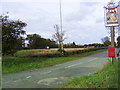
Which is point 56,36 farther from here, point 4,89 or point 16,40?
point 4,89

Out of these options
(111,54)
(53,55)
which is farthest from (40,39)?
(111,54)

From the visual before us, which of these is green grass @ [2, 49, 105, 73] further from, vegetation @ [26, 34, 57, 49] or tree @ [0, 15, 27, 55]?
vegetation @ [26, 34, 57, 49]

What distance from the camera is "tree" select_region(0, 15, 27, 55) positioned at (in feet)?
64.2

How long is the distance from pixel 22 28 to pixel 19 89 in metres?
15.3

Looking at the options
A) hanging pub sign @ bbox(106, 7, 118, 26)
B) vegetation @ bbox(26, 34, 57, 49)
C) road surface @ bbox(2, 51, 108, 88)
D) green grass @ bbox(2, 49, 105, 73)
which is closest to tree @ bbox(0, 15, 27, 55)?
green grass @ bbox(2, 49, 105, 73)

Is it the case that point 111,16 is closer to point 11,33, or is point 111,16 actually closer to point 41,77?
point 41,77

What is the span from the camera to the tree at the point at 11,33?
19578 mm

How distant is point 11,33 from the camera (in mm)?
20141

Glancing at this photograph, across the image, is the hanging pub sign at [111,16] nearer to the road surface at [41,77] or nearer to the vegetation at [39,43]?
the road surface at [41,77]

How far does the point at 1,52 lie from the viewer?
20266 mm

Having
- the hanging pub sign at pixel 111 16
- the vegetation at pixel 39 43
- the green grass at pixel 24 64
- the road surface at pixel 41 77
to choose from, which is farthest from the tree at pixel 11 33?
the vegetation at pixel 39 43

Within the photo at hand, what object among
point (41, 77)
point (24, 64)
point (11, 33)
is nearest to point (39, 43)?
point (11, 33)

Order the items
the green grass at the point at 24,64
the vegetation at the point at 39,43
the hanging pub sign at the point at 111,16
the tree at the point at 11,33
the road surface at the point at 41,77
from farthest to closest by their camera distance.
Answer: the vegetation at the point at 39,43 < the tree at the point at 11,33 < the green grass at the point at 24,64 < the hanging pub sign at the point at 111,16 < the road surface at the point at 41,77

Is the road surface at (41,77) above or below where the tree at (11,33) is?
below
